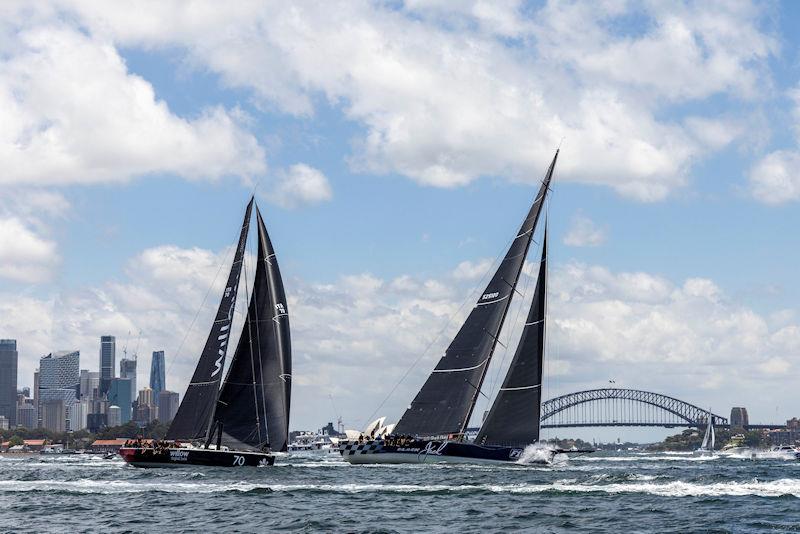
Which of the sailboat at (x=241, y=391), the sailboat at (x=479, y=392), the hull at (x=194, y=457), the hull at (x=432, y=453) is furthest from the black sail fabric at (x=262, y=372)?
the sailboat at (x=479, y=392)

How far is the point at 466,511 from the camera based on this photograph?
144 ft

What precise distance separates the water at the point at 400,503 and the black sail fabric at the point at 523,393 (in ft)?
26.5

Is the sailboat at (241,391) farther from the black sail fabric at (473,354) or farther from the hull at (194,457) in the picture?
the black sail fabric at (473,354)

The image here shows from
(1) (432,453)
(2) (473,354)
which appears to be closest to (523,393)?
(2) (473,354)

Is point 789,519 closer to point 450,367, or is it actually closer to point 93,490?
point 93,490

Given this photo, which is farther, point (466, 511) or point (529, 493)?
point (529, 493)

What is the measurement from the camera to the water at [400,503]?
39.3m

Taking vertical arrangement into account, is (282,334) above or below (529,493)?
above

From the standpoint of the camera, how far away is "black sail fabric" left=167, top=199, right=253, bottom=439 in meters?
74.2

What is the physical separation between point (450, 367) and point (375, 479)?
56.7 ft

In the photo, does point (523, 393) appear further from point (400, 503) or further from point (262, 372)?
point (400, 503)

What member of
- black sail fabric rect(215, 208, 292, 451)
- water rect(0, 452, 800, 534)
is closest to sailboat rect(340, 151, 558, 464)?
water rect(0, 452, 800, 534)

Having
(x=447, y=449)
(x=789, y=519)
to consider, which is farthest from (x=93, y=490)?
(x=789, y=519)

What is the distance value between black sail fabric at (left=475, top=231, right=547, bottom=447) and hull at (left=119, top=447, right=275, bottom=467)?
14888 mm
